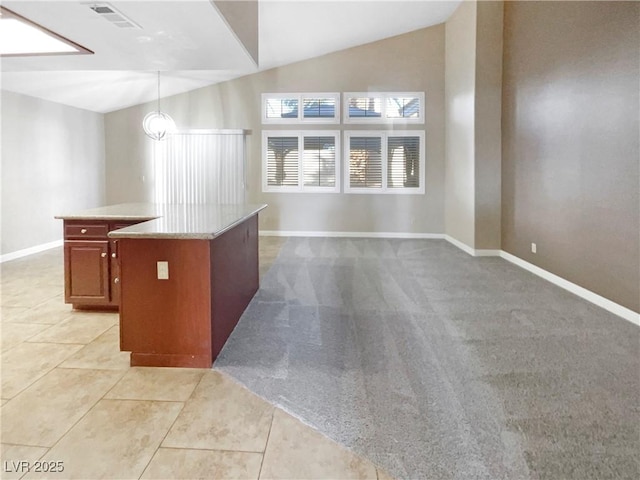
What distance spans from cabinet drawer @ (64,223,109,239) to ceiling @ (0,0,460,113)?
1573 mm

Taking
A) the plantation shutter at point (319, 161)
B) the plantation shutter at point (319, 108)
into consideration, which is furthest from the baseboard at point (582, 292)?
the plantation shutter at point (319, 108)

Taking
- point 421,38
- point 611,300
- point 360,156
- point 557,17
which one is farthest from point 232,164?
point 611,300

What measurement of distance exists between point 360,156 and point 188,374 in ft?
20.5

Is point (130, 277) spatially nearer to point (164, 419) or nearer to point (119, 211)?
point (164, 419)

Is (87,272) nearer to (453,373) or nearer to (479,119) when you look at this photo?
(453,373)

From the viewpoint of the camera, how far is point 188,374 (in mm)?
2490

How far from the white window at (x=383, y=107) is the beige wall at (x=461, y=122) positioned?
1.94 feet

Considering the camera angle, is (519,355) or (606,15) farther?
(606,15)

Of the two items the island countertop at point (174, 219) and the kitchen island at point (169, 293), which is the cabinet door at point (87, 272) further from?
the kitchen island at point (169, 293)

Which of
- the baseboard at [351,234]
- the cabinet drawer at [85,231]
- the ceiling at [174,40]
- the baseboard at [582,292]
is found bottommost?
the baseboard at [582,292]

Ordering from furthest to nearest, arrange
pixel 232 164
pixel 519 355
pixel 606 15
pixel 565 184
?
pixel 232 164 < pixel 565 184 < pixel 606 15 < pixel 519 355

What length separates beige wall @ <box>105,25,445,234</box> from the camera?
7.71 metres

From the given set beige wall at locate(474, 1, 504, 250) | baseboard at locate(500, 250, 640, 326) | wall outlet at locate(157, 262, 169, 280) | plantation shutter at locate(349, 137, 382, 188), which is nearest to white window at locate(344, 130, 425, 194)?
plantation shutter at locate(349, 137, 382, 188)

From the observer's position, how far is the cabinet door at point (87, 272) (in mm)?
3455
